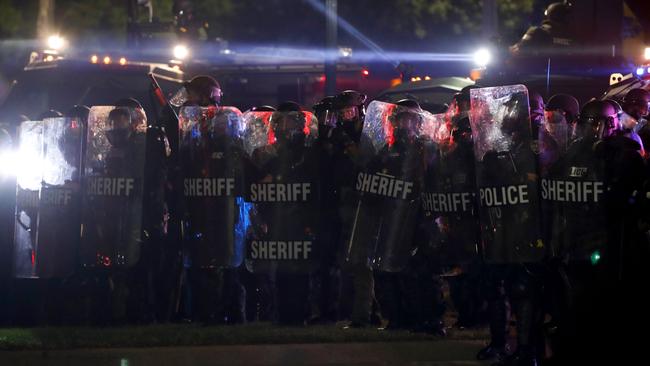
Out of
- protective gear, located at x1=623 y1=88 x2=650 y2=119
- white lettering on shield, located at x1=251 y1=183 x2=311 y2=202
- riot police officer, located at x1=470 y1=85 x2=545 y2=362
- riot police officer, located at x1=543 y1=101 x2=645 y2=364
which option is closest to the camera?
riot police officer, located at x1=543 y1=101 x2=645 y2=364

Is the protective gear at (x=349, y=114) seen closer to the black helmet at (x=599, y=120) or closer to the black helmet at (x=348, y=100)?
the black helmet at (x=348, y=100)

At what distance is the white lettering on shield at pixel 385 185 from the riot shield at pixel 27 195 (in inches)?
120

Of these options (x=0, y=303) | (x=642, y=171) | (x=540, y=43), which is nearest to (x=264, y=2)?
(x=540, y=43)

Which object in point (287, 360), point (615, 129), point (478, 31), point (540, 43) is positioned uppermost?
point (478, 31)

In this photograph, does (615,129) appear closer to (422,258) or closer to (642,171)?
(642,171)

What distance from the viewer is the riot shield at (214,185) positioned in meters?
10.1

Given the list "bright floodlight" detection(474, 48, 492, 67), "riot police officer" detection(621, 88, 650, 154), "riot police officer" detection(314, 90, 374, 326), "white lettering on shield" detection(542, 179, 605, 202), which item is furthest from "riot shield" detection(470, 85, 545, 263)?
"bright floodlight" detection(474, 48, 492, 67)

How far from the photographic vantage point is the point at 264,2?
38562mm

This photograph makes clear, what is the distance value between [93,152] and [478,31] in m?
29.7

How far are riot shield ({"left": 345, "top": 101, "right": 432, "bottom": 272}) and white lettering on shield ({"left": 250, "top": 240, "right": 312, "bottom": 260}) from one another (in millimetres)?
433

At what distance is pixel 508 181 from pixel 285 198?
2171 mm

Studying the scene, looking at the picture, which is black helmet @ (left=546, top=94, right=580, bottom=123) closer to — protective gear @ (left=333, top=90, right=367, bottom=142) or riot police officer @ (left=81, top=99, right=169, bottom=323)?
protective gear @ (left=333, top=90, right=367, bottom=142)

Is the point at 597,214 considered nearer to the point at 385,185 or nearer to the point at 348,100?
the point at 385,185

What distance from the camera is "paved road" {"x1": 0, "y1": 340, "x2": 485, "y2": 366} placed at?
8.68 m
